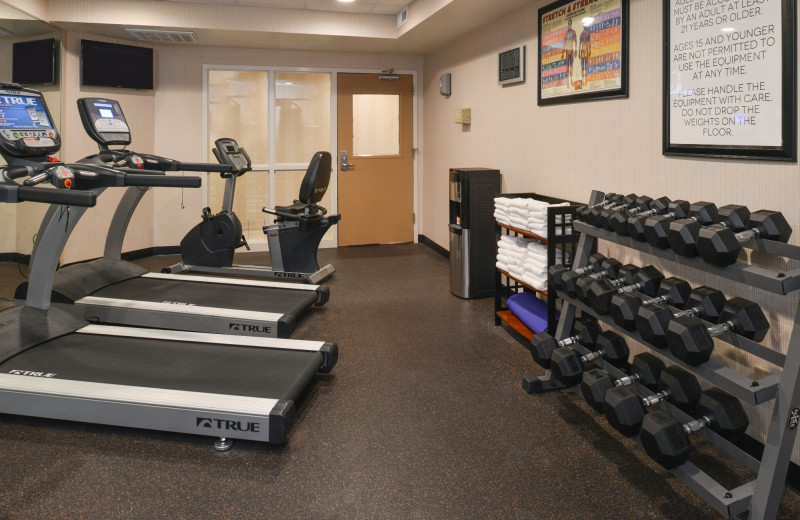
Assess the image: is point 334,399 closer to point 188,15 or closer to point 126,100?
point 188,15

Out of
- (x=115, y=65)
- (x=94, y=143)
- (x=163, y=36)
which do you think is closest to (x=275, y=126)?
(x=163, y=36)

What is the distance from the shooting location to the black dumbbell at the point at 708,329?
1.98 metres

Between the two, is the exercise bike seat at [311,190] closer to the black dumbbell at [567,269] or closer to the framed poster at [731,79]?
the black dumbbell at [567,269]

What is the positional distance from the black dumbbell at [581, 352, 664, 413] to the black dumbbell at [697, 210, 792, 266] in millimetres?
519

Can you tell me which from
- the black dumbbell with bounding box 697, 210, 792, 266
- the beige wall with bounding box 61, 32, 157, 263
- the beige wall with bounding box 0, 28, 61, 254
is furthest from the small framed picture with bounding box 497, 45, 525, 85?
the beige wall with bounding box 61, 32, 157, 263

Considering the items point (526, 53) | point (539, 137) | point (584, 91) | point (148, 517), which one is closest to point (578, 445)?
point (148, 517)

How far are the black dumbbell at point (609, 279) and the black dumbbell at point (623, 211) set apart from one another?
21 centimetres

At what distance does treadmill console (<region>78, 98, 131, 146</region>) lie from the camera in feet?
12.5

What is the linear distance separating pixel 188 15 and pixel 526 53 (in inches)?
131

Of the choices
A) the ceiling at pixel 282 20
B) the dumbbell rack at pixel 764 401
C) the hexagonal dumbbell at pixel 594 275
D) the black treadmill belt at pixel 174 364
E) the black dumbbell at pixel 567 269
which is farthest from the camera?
the ceiling at pixel 282 20

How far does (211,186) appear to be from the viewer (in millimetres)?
6902

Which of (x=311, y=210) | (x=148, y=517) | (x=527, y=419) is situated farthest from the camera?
(x=311, y=210)

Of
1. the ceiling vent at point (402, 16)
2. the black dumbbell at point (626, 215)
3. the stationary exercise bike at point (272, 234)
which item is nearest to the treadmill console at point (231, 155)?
the stationary exercise bike at point (272, 234)

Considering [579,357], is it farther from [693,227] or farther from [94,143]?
[94,143]
